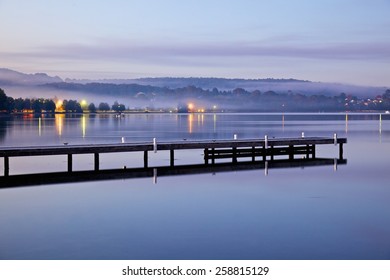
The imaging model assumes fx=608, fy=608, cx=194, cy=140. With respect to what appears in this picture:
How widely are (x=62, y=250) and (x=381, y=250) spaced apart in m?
9.78

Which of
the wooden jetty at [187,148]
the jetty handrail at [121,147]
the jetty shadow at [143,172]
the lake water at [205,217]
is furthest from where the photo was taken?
the wooden jetty at [187,148]

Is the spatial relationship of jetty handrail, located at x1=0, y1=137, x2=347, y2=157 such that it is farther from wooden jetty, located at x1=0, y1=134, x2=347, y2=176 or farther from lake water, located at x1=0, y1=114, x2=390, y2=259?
lake water, located at x1=0, y1=114, x2=390, y2=259

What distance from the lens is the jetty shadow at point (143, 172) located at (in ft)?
115

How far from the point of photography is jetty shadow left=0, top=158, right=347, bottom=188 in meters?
35.2

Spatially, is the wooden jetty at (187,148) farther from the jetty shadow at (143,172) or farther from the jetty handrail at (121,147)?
the jetty shadow at (143,172)

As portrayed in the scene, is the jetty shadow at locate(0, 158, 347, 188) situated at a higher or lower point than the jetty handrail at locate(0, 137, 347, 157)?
lower

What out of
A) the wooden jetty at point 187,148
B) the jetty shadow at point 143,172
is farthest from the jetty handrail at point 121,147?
the jetty shadow at point 143,172

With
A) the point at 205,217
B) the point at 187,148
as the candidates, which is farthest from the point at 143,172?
the point at 205,217

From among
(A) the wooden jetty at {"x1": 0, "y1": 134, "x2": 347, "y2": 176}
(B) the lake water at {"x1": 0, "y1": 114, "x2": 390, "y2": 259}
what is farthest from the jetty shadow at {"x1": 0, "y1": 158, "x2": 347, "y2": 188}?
(B) the lake water at {"x1": 0, "y1": 114, "x2": 390, "y2": 259}

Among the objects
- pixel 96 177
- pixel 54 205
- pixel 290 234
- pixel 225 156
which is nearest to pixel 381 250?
pixel 290 234

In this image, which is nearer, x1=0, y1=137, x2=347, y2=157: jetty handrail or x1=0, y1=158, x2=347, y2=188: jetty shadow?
x1=0, y1=158, x2=347, y2=188: jetty shadow

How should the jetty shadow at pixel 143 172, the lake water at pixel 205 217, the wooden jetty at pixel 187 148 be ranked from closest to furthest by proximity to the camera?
the lake water at pixel 205 217 → the jetty shadow at pixel 143 172 → the wooden jetty at pixel 187 148

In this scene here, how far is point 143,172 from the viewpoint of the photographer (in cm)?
3884
